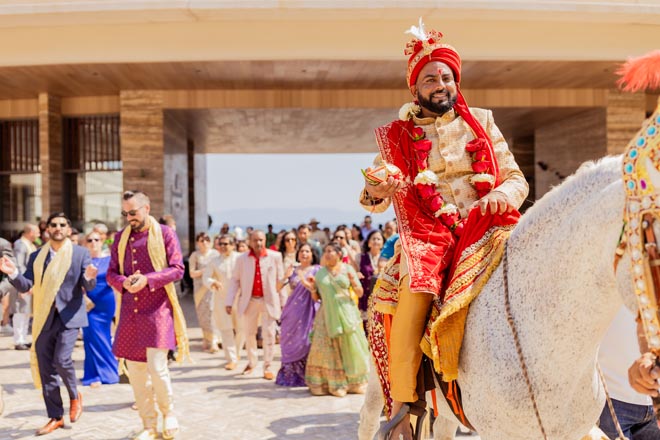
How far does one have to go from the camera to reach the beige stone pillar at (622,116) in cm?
1531

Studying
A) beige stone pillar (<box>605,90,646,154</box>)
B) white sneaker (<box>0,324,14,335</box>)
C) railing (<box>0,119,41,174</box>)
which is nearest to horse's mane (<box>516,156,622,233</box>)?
white sneaker (<box>0,324,14,335</box>)

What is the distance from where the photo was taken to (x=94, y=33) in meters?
11.4

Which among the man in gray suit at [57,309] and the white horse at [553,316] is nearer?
the white horse at [553,316]

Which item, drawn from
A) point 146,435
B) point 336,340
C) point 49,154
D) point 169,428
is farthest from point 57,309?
point 49,154

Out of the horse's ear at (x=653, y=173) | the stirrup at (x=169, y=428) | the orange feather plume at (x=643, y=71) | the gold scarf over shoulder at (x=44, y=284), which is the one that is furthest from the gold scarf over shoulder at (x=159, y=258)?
the horse's ear at (x=653, y=173)

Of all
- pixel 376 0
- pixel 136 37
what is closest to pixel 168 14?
pixel 136 37

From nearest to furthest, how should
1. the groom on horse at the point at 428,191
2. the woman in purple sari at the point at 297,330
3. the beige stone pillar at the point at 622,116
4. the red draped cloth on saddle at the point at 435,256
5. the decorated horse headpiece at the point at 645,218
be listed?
the decorated horse headpiece at the point at 645,218
the red draped cloth on saddle at the point at 435,256
the groom on horse at the point at 428,191
the woman in purple sari at the point at 297,330
the beige stone pillar at the point at 622,116

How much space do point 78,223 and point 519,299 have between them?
16.8 metres

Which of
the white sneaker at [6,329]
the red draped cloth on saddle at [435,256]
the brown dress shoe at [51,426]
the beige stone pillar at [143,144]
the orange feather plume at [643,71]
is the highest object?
the beige stone pillar at [143,144]

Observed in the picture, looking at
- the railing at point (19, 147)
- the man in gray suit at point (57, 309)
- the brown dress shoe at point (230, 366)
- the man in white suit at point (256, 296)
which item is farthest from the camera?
the railing at point (19, 147)

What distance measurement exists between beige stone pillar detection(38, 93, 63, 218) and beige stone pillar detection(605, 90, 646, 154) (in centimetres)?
1470

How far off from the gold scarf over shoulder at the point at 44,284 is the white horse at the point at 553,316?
201 inches

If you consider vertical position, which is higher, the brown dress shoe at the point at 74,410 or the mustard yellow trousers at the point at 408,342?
the mustard yellow trousers at the point at 408,342

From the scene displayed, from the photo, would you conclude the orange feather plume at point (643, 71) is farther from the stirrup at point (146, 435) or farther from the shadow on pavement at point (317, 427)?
the stirrup at point (146, 435)
